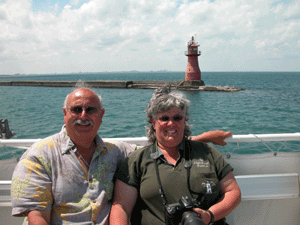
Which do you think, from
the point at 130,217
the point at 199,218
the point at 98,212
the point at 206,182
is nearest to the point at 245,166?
the point at 206,182

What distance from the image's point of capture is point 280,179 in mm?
2645

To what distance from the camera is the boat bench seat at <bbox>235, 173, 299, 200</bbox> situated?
2.58 meters

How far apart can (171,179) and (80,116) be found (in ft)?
3.22

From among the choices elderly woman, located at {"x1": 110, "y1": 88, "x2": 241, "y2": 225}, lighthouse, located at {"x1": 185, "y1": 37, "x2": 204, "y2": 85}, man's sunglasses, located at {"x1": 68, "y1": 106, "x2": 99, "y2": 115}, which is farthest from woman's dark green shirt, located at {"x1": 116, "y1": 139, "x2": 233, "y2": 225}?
lighthouse, located at {"x1": 185, "y1": 37, "x2": 204, "y2": 85}

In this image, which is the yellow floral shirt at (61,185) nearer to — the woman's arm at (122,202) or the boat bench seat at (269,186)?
the woman's arm at (122,202)

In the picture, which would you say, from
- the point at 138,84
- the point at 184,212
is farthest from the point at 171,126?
the point at 138,84

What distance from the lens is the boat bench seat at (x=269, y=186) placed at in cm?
258

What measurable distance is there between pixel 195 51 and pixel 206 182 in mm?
42411

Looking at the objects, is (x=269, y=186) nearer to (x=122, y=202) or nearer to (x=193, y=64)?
(x=122, y=202)

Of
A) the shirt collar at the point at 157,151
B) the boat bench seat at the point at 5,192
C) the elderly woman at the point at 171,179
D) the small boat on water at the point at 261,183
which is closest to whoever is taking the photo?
the elderly woman at the point at 171,179

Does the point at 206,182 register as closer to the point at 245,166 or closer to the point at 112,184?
the point at 112,184

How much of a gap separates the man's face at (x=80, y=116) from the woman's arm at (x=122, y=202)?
535 mm

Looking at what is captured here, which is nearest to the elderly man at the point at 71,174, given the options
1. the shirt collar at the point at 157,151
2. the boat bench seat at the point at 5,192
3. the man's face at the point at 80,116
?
the man's face at the point at 80,116

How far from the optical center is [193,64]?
141 ft
